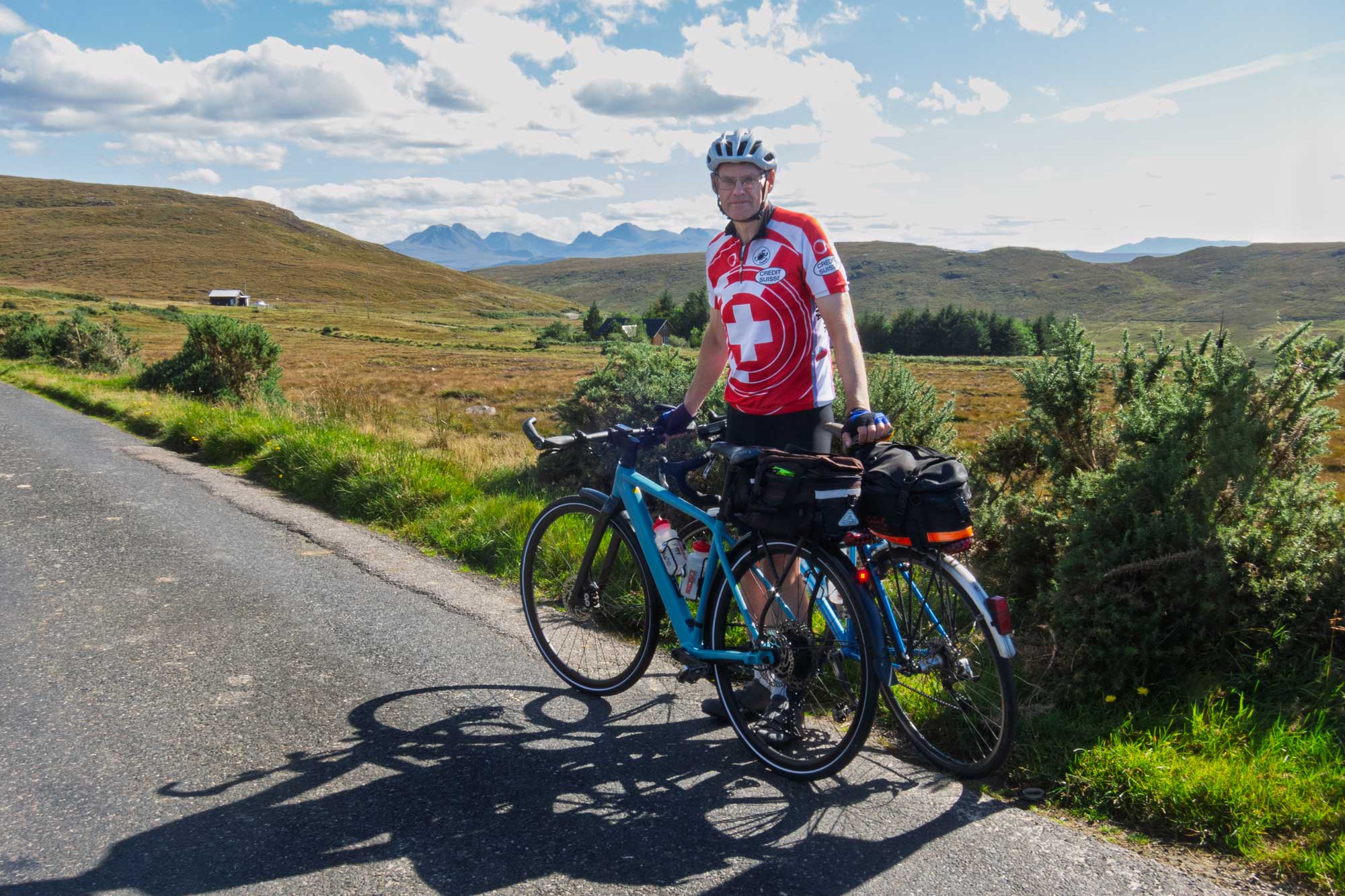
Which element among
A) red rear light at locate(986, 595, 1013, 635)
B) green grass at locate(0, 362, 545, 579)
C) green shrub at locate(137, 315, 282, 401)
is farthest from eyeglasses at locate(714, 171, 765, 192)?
green shrub at locate(137, 315, 282, 401)

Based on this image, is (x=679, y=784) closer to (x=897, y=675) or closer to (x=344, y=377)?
(x=897, y=675)

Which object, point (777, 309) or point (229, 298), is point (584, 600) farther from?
point (229, 298)

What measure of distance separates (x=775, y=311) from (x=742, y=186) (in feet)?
1.67

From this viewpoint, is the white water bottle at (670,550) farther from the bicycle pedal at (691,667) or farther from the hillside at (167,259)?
the hillside at (167,259)

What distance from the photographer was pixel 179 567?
19.5 ft

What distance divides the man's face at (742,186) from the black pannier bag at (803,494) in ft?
3.38

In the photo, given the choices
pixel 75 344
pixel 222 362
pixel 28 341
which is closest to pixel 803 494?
pixel 222 362

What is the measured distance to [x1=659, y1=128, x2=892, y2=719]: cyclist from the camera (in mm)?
3490

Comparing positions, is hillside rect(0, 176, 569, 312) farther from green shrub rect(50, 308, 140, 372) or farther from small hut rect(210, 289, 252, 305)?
green shrub rect(50, 308, 140, 372)

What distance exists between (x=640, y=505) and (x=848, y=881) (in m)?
1.81

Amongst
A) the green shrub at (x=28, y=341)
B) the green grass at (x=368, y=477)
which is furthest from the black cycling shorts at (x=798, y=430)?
the green shrub at (x=28, y=341)

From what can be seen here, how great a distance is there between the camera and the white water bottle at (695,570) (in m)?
3.66

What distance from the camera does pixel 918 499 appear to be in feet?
10.00

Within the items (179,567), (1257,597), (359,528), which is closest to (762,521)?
(1257,597)
